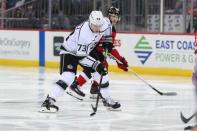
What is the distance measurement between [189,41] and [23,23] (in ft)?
18.4

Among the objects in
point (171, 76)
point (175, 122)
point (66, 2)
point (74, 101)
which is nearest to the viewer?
point (175, 122)

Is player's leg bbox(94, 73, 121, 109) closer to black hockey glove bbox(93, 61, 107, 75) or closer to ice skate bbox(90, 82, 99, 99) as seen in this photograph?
black hockey glove bbox(93, 61, 107, 75)

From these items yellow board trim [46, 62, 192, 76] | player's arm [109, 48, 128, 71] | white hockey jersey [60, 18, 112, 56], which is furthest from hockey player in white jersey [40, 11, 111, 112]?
yellow board trim [46, 62, 192, 76]

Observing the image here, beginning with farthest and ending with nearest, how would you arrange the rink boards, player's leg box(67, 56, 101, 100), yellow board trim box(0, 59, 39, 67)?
yellow board trim box(0, 59, 39, 67) < the rink boards < player's leg box(67, 56, 101, 100)

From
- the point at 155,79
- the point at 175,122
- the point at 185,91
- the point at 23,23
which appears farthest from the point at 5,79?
the point at 175,122

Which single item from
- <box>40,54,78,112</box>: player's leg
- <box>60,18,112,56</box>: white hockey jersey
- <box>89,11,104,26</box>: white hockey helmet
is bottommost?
<box>40,54,78,112</box>: player's leg

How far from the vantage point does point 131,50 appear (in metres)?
16.8

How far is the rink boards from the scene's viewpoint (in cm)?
1591

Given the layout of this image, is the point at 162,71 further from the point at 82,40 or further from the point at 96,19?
the point at 96,19

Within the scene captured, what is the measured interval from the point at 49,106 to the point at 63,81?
37 centimetres

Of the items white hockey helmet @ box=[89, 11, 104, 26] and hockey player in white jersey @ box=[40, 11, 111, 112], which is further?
hockey player in white jersey @ box=[40, 11, 111, 112]

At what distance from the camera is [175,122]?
838 centimetres

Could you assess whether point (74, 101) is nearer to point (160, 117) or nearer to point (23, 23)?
point (160, 117)

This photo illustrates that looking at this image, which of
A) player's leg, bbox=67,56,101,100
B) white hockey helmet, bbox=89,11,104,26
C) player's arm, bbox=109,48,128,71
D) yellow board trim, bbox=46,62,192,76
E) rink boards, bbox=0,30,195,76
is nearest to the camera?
white hockey helmet, bbox=89,11,104,26
